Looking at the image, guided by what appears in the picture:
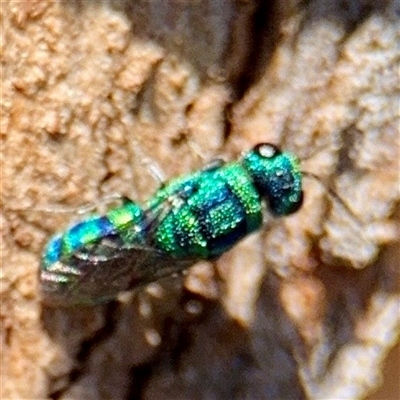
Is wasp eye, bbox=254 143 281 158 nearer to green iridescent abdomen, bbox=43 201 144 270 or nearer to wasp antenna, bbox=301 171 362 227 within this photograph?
wasp antenna, bbox=301 171 362 227

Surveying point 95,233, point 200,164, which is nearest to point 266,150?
point 200,164

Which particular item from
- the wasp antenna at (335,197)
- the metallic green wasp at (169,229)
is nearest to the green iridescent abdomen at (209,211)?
the metallic green wasp at (169,229)

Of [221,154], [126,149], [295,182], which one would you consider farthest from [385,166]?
[126,149]

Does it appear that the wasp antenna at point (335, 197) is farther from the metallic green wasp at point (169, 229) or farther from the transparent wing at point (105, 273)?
the transparent wing at point (105, 273)

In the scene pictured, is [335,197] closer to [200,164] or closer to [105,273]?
[200,164]

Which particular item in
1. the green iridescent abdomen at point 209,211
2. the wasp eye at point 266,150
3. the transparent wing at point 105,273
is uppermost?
the wasp eye at point 266,150

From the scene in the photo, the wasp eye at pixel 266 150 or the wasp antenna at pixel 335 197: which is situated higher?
the wasp eye at pixel 266 150

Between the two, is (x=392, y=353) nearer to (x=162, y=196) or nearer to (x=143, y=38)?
(x=162, y=196)
